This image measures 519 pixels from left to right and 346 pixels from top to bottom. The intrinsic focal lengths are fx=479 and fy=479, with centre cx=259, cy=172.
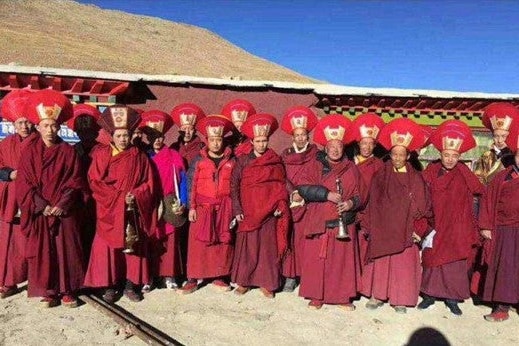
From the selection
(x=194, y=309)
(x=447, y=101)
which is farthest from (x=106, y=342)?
(x=447, y=101)

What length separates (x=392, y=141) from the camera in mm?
5012

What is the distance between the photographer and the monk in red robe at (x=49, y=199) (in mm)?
4648

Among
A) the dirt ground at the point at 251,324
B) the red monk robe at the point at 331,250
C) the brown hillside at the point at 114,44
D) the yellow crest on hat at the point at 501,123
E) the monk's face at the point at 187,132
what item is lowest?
the dirt ground at the point at 251,324

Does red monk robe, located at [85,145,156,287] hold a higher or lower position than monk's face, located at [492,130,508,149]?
lower

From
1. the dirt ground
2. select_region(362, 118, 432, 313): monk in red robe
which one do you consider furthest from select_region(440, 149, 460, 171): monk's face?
the dirt ground

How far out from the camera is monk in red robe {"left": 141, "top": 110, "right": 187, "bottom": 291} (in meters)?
5.37

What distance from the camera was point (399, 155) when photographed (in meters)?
4.96

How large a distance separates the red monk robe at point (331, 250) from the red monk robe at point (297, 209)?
0.67 ft

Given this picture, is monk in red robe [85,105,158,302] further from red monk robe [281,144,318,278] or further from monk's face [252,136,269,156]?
red monk robe [281,144,318,278]

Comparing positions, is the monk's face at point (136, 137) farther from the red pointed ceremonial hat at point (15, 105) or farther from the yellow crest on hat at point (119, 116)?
the red pointed ceremonial hat at point (15, 105)

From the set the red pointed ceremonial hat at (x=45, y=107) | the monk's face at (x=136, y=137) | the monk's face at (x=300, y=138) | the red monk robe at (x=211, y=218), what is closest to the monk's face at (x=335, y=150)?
the monk's face at (x=300, y=138)

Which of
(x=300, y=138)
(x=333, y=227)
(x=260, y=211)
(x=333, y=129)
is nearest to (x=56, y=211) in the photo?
(x=260, y=211)

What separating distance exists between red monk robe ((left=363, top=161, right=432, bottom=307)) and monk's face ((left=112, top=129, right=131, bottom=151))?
2.61 meters

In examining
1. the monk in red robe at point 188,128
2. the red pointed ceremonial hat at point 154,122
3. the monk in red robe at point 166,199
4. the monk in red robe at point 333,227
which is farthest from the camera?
the monk in red robe at point 188,128
